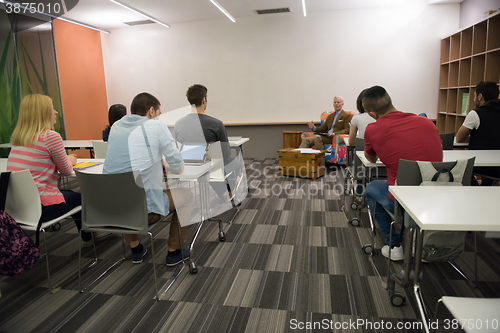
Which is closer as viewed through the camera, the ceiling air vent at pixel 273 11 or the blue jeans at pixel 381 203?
the blue jeans at pixel 381 203

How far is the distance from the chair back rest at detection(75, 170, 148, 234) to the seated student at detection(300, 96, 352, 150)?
4494mm

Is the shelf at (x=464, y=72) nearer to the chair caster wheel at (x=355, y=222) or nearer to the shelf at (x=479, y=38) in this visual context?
the shelf at (x=479, y=38)

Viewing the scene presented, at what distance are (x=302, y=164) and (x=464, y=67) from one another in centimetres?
309

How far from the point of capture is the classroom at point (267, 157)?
2035 mm

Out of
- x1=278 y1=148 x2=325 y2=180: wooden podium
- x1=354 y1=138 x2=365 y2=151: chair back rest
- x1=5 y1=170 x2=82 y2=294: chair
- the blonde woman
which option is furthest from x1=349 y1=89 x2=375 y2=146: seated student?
x1=5 y1=170 x2=82 y2=294: chair

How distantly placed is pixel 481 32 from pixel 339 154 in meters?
2.71

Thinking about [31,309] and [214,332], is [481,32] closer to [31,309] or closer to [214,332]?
[214,332]

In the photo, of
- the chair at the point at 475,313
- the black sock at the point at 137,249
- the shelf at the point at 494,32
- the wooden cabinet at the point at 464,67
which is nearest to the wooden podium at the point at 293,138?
the wooden cabinet at the point at 464,67

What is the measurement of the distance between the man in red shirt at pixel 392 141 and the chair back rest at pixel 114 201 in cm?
159

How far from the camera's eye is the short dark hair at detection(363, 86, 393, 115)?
2381 millimetres

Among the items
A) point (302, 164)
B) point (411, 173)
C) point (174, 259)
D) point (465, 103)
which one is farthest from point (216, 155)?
point (465, 103)

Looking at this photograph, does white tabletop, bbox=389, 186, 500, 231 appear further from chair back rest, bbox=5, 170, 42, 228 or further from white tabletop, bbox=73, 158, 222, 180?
chair back rest, bbox=5, 170, 42, 228

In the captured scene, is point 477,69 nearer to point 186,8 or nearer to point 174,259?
point 186,8

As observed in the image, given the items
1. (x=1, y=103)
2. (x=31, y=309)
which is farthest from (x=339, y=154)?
(x=1, y=103)
